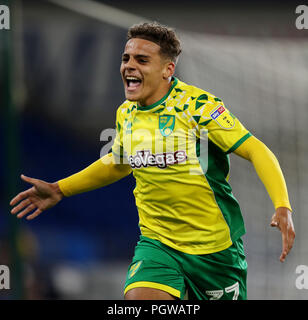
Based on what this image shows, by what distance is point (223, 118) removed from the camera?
3643 mm

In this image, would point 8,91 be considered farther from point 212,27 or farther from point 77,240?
point 212,27

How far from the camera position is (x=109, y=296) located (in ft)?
28.3

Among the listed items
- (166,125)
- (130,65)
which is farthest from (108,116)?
(166,125)

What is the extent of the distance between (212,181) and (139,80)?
31.2 inches

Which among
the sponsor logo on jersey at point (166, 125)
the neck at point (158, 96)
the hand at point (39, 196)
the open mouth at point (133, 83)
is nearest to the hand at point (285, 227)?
the sponsor logo on jersey at point (166, 125)

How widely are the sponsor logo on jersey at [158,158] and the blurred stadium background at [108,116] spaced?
114 inches

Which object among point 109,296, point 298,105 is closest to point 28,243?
point 109,296

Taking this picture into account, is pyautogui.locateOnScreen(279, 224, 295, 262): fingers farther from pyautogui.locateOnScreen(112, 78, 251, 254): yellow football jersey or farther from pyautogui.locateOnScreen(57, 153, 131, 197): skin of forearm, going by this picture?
pyautogui.locateOnScreen(57, 153, 131, 197): skin of forearm

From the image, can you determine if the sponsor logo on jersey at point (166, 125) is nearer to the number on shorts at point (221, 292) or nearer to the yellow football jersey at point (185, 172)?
the yellow football jersey at point (185, 172)

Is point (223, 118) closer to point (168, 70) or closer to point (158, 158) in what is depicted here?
point (158, 158)

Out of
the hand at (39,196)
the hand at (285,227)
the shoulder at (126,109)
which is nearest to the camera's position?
the hand at (285,227)

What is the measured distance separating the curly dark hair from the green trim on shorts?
1231mm

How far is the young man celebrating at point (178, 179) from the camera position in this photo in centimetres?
366

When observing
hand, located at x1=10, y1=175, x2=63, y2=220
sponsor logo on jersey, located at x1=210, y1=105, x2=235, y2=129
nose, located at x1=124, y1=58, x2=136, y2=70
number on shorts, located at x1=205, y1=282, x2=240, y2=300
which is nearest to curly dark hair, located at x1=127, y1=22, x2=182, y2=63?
nose, located at x1=124, y1=58, x2=136, y2=70
